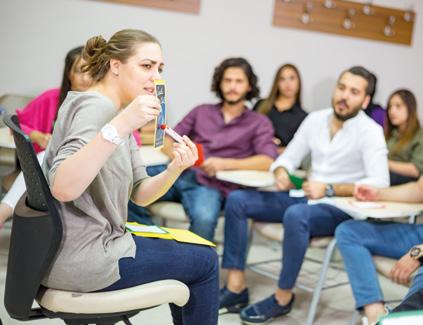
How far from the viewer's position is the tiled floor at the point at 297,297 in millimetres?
2686

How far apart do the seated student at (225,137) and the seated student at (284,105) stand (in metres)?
0.65

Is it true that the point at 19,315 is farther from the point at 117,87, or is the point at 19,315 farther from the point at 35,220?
the point at 117,87

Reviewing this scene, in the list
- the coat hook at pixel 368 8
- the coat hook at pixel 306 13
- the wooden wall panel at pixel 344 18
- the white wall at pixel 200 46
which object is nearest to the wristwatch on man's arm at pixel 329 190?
the white wall at pixel 200 46

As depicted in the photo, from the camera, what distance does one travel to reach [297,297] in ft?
10.4

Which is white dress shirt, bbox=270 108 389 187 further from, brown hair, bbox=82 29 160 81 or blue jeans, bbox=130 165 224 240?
brown hair, bbox=82 29 160 81

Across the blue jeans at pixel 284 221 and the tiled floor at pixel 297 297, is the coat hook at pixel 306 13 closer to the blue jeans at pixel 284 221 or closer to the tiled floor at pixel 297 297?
the tiled floor at pixel 297 297

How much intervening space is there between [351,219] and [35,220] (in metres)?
1.58

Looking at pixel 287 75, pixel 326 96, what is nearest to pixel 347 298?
pixel 287 75

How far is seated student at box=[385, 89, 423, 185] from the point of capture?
141 inches

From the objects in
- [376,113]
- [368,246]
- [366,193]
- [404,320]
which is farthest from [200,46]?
[404,320]

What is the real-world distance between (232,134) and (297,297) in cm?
96

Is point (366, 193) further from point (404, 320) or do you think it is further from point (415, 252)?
point (404, 320)

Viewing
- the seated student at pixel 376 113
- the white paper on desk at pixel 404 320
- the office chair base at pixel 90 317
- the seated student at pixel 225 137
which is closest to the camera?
the white paper on desk at pixel 404 320

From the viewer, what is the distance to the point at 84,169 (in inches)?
57.9
